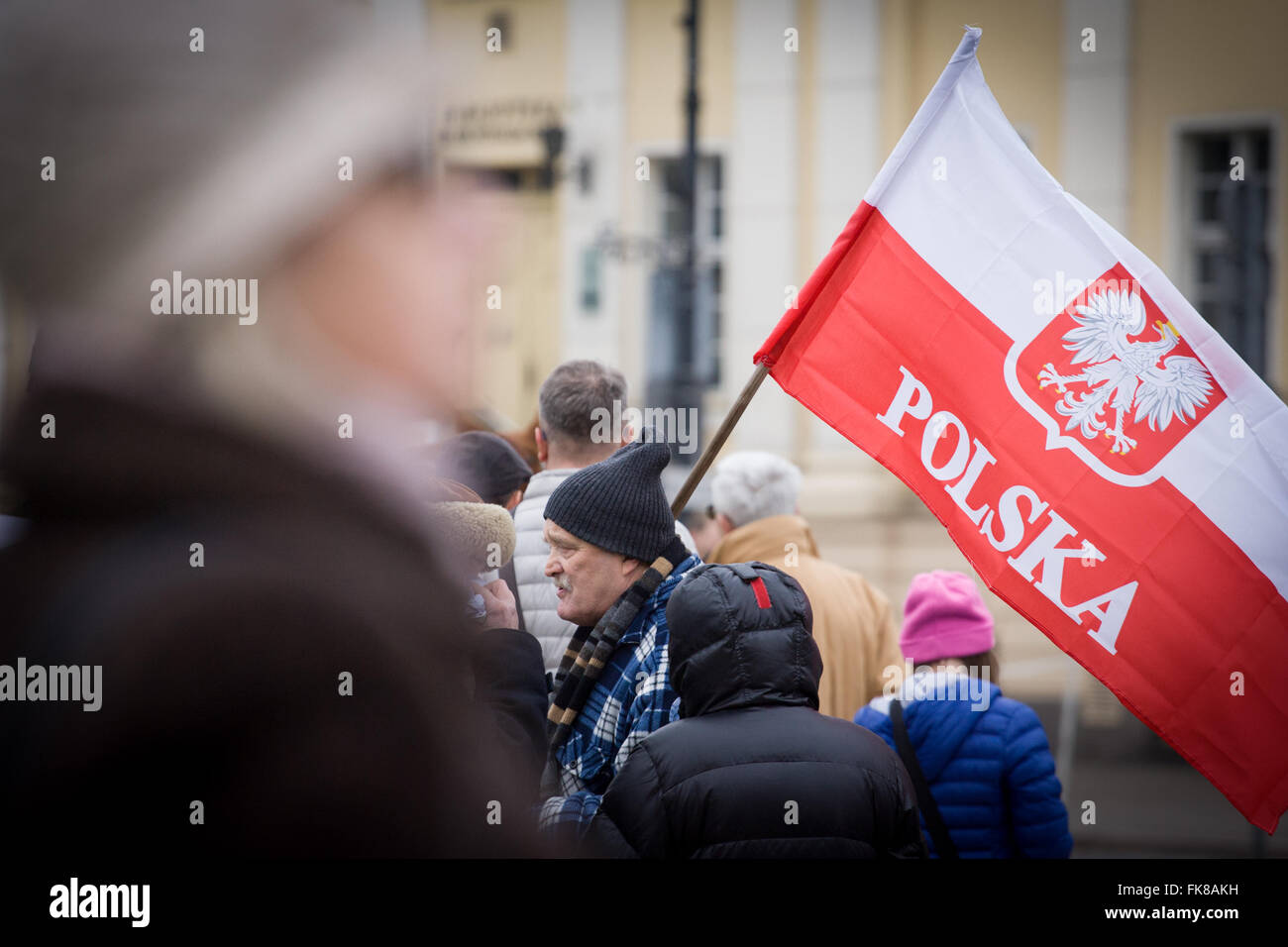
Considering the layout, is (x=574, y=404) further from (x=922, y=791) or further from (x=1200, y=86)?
(x=1200, y=86)

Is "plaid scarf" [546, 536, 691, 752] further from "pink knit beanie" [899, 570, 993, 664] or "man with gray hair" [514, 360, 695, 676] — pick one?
"pink knit beanie" [899, 570, 993, 664]

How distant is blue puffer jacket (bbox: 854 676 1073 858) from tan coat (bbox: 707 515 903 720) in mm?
579

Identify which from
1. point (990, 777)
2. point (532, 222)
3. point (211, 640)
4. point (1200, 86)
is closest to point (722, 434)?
point (990, 777)

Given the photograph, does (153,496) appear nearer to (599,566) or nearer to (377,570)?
(377,570)

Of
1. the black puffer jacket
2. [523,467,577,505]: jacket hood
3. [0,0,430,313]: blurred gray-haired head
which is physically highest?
[0,0,430,313]: blurred gray-haired head

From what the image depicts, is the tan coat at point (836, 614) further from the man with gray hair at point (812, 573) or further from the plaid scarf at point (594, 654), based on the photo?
the plaid scarf at point (594, 654)

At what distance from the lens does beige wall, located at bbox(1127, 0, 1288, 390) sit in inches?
412

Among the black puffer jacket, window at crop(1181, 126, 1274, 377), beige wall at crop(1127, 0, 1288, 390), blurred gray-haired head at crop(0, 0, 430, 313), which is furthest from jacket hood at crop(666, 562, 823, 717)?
beige wall at crop(1127, 0, 1288, 390)

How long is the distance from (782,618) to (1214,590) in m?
0.98

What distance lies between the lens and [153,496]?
1118 mm

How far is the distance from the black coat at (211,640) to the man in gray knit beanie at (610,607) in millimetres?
1329

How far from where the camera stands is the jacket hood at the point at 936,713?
319cm

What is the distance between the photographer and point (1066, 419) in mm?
2695

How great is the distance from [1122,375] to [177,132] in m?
2.22
